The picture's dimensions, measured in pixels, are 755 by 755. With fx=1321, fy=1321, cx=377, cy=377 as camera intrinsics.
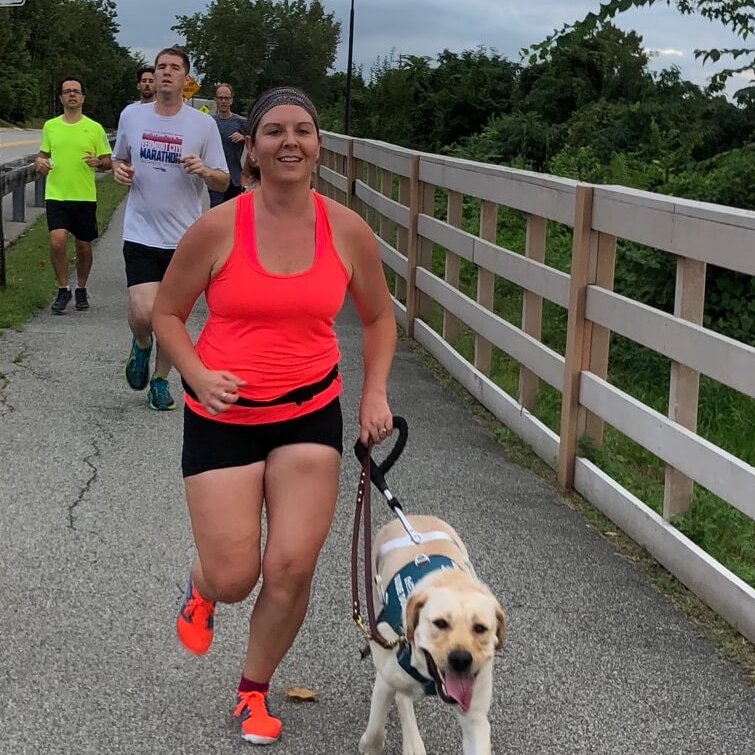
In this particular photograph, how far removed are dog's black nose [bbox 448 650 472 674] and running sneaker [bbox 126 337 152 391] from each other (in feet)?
17.3

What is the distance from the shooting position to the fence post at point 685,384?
18.0 feet

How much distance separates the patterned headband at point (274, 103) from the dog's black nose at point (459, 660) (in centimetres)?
158

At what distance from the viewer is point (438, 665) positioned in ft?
10.6

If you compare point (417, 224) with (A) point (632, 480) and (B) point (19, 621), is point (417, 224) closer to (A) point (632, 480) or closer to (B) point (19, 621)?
(A) point (632, 480)

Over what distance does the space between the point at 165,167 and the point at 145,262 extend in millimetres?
606

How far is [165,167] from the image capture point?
824 cm

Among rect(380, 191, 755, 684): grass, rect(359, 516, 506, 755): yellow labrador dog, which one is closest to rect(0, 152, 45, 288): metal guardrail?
rect(380, 191, 755, 684): grass

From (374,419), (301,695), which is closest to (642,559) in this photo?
(301,695)

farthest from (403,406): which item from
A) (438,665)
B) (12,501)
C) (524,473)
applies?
(438,665)

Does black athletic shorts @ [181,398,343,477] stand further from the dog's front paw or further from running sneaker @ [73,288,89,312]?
running sneaker @ [73,288,89,312]

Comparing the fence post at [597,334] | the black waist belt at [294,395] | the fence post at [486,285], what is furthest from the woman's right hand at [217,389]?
the fence post at [486,285]

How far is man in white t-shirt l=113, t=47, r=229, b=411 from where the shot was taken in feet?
26.9

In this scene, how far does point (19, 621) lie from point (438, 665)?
2123 millimetres

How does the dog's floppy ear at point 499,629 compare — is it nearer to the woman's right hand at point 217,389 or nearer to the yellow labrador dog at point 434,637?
the yellow labrador dog at point 434,637
